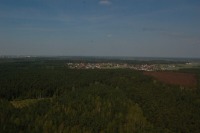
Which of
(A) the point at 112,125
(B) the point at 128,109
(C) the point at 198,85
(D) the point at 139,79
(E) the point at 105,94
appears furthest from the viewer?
(D) the point at 139,79

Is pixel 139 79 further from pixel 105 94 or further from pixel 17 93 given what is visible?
pixel 17 93

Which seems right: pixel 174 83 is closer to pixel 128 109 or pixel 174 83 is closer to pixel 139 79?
pixel 139 79

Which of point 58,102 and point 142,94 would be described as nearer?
point 58,102

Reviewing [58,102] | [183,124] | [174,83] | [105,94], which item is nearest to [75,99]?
[58,102]

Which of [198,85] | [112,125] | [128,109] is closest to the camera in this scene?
[112,125]

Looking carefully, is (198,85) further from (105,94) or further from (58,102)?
(58,102)

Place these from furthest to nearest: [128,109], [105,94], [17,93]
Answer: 1. [17,93]
2. [105,94]
3. [128,109]

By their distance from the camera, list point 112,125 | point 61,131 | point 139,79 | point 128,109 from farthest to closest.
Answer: point 139,79, point 128,109, point 112,125, point 61,131

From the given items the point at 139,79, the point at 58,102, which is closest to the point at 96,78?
the point at 139,79

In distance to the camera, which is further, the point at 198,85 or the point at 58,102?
the point at 198,85
